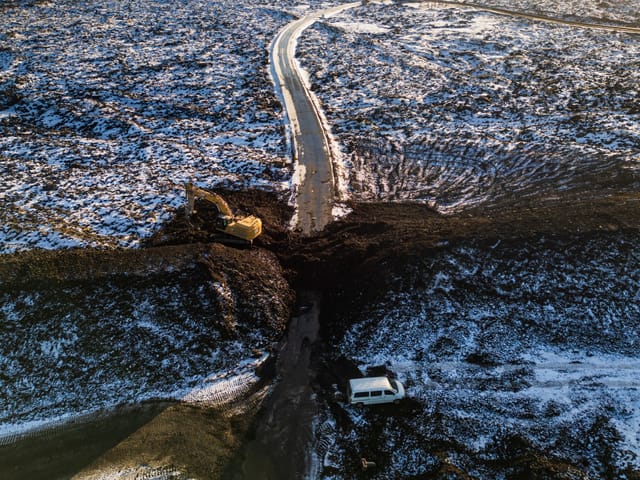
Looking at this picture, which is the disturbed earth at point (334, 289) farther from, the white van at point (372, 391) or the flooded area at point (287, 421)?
the white van at point (372, 391)

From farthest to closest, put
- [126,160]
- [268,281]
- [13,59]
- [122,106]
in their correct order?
[13,59]
[122,106]
[126,160]
[268,281]

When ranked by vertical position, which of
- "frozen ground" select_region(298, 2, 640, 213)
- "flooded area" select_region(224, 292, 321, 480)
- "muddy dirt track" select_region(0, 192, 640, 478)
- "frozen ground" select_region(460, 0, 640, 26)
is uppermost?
"frozen ground" select_region(460, 0, 640, 26)

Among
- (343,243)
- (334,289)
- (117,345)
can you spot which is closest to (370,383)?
(334,289)

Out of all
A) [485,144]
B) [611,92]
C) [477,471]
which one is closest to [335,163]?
[485,144]

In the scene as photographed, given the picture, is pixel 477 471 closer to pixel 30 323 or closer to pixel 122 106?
pixel 30 323

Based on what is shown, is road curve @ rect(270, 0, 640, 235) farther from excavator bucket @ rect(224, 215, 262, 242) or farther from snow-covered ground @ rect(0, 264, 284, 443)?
snow-covered ground @ rect(0, 264, 284, 443)

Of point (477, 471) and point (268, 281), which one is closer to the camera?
point (477, 471)

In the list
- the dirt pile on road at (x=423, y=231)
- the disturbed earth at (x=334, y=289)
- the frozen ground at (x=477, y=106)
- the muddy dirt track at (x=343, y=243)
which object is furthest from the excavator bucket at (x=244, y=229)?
the frozen ground at (x=477, y=106)

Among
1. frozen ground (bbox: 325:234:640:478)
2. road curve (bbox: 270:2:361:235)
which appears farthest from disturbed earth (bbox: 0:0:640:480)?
road curve (bbox: 270:2:361:235)
